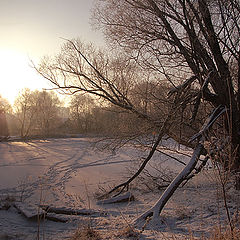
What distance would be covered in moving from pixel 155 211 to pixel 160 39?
404 cm

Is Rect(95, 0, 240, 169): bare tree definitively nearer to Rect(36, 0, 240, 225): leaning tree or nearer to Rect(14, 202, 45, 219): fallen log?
Rect(36, 0, 240, 225): leaning tree

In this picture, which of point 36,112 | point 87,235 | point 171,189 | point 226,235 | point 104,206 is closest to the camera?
point 226,235

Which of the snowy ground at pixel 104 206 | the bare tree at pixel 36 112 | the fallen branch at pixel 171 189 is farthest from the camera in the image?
the bare tree at pixel 36 112

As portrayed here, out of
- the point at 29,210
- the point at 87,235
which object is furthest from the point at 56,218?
the point at 87,235

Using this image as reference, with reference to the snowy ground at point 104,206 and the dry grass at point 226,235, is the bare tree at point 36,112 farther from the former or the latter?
the dry grass at point 226,235

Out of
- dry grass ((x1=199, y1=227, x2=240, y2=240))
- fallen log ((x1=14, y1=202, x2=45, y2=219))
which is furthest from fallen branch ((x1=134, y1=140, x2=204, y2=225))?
fallen log ((x1=14, y1=202, x2=45, y2=219))

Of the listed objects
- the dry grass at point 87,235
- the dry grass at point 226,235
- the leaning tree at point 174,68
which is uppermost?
the leaning tree at point 174,68

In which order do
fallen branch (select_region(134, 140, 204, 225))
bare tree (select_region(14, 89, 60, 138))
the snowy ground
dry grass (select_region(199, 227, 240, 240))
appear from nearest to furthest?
dry grass (select_region(199, 227, 240, 240)), fallen branch (select_region(134, 140, 204, 225)), the snowy ground, bare tree (select_region(14, 89, 60, 138))

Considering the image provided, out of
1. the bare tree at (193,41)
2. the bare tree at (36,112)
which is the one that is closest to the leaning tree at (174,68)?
the bare tree at (193,41)

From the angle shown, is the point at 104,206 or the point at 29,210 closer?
the point at 29,210

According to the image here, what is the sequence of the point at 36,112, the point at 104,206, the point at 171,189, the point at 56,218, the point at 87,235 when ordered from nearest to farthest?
the point at 87,235, the point at 171,189, the point at 56,218, the point at 104,206, the point at 36,112

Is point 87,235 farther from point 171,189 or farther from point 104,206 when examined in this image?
point 104,206

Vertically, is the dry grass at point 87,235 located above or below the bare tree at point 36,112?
below

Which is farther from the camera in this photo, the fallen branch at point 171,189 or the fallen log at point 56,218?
the fallen log at point 56,218
